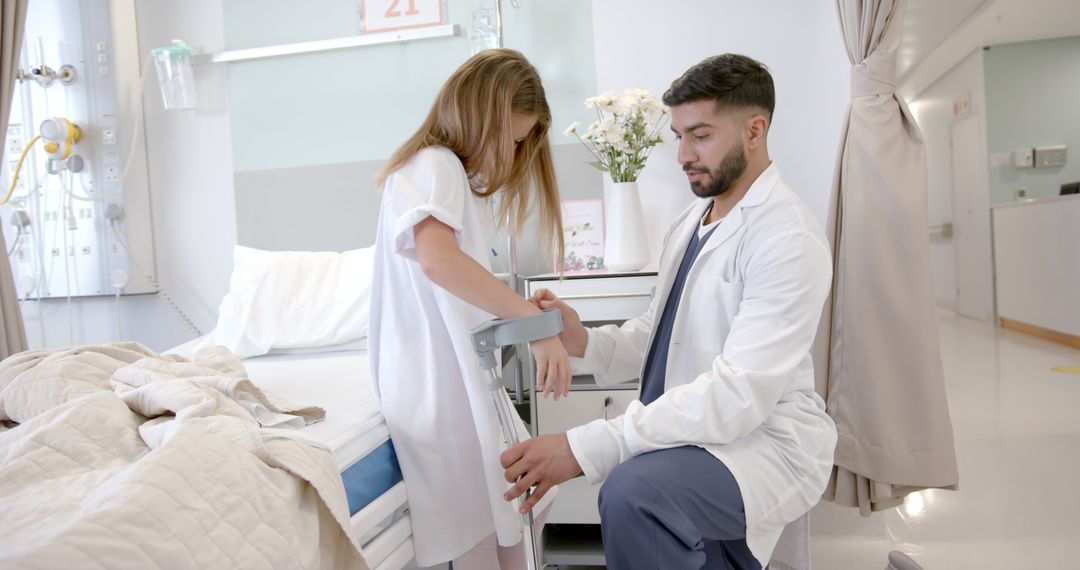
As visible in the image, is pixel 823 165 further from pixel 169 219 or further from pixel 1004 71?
pixel 1004 71

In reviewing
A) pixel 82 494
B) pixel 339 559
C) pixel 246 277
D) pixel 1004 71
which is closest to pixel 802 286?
pixel 339 559

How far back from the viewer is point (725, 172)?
5.48 ft

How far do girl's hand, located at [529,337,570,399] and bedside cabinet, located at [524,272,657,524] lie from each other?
3.39 ft

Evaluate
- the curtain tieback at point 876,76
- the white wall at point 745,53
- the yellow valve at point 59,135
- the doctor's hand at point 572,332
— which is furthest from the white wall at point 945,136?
the yellow valve at point 59,135

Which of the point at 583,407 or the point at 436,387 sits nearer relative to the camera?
the point at 436,387

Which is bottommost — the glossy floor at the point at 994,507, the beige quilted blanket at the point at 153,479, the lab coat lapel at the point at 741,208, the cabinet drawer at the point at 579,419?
the glossy floor at the point at 994,507

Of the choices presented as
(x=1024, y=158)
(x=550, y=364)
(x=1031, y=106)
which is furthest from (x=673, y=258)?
(x=1031, y=106)

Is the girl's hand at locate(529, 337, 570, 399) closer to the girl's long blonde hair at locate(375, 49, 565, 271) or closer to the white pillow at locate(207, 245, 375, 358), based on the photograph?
the girl's long blonde hair at locate(375, 49, 565, 271)

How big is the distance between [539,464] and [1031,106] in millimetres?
8311

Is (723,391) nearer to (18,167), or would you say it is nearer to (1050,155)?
(18,167)

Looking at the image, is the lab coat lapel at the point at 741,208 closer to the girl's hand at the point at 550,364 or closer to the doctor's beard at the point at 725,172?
the doctor's beard at the point at 725,172

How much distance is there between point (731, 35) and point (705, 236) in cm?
146

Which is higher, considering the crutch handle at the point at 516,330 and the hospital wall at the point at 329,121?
the hospital wall at the point at 329,121

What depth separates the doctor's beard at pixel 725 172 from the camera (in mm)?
1662
